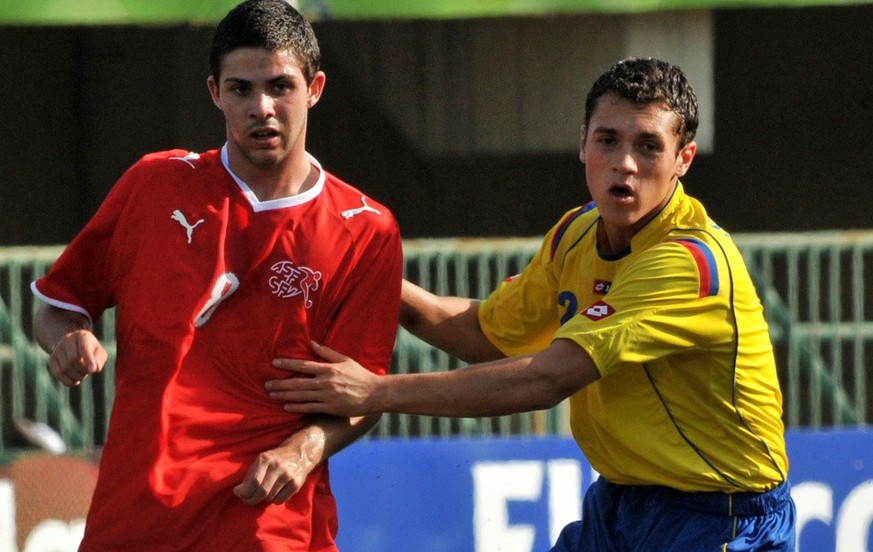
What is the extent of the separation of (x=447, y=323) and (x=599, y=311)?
94 cm

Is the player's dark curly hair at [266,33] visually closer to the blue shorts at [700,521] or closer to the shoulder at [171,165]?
the shoulder at [171,165]

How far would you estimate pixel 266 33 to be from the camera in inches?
174

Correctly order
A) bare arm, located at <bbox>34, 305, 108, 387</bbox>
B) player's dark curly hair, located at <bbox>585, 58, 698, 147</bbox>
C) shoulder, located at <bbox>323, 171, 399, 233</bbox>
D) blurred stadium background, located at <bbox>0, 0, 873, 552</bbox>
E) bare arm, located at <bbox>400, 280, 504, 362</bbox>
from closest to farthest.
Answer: bare arm, located at <bbox>34, 305, 108, 387</bbox>, shoulder, located at <bbox>323, 171, 399, 233</bbox>, player's dark curly hair, located at <bbox>585, 58, 698, 147</bbox>, bare arm, located at <bbox>400, 280, 504, 362</bbox>, blurred stadium background, located at <bbox>0, 0, 873, 552</bbox>

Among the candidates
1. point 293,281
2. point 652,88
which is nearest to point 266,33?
point 293,281

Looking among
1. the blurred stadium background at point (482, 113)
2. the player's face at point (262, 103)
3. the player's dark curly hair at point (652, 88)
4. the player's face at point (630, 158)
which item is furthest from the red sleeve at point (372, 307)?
the blurred stadium background at point (482, 113)

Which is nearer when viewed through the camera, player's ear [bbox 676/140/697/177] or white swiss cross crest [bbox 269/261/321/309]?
white swiss cross crest [bbox 269/261/321/309]

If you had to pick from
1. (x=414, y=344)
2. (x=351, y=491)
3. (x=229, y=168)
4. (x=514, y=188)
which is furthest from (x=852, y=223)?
(x=229, y=168)

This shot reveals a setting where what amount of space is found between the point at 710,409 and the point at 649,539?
431mm

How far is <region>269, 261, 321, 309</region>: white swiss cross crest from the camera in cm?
440

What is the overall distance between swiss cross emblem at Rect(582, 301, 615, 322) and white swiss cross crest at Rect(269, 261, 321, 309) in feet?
2.56

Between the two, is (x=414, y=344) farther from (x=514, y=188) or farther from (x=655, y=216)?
(x=655, y=216)

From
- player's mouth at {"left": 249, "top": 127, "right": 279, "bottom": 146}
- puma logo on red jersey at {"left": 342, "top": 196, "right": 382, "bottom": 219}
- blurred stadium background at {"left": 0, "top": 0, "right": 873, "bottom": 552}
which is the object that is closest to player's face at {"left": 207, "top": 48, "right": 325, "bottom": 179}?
player's mouth at {"left": 249, "top": 127, "right": 279, "bottom": 146}

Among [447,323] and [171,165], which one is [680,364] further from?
[171,165]

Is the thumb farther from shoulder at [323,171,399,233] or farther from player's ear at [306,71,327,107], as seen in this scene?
player's ear at [306,71,327,107]
